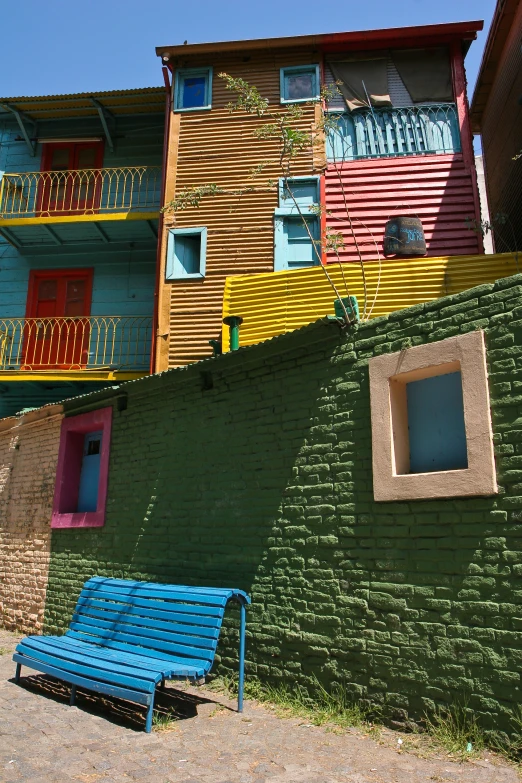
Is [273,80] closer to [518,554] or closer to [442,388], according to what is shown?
[442,388]

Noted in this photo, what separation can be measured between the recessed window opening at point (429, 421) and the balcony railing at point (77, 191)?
9.30m

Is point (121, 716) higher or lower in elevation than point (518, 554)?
lower

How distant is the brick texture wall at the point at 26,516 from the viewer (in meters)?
8.85

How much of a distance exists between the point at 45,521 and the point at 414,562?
238 inches

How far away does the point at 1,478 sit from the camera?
1038cm

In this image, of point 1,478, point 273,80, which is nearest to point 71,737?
point 1,478

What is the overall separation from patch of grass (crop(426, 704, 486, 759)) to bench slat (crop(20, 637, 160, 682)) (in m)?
1.89

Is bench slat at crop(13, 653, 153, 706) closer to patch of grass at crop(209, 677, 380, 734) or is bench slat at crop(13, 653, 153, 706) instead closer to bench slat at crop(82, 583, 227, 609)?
bench slat at crop(82, 583, 227, 609)

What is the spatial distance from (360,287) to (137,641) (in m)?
5.16

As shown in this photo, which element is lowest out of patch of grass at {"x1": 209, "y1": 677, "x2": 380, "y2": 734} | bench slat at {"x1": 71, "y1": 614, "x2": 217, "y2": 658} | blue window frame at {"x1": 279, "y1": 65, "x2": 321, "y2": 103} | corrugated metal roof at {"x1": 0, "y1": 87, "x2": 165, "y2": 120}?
patch of grass at {"x1": 209, "y1": 677, "x2": 380, "y2": 734}

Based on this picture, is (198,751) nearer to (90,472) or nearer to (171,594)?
(171,594)

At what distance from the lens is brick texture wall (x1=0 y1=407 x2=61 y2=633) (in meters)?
8.85

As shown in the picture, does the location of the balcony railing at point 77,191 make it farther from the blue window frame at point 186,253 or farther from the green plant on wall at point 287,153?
the green plant on wall at point 287,153

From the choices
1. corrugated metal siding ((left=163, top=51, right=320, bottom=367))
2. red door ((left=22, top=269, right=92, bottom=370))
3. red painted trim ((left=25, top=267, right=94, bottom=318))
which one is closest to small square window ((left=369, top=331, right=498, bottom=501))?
corrugated metal siding ((left=163, top=51, right=320, bottom=367))
